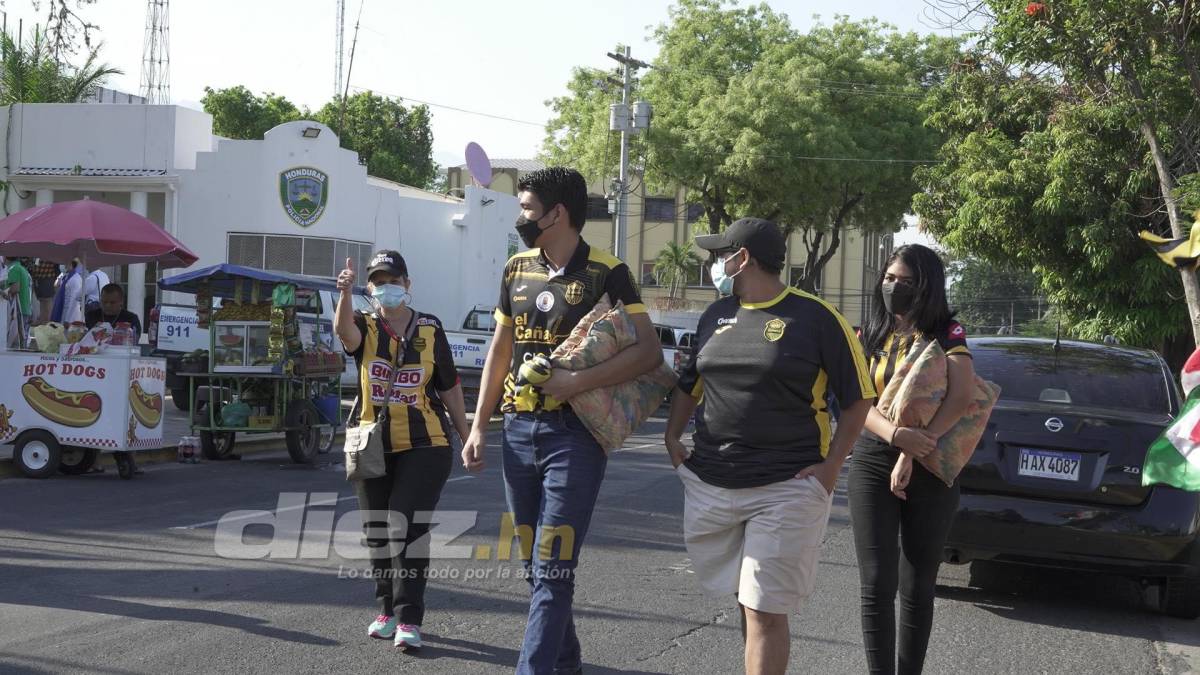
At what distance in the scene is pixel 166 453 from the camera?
45.2 feet

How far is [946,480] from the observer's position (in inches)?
191

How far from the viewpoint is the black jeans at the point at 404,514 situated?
5688 millimetres

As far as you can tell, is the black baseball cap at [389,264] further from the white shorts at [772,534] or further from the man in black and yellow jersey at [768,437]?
the white shorts at [772,534]

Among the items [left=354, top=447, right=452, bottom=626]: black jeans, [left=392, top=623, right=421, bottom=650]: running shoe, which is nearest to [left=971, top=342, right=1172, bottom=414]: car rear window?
[left=354, top=447, right=452, bottom=626]: black jeans

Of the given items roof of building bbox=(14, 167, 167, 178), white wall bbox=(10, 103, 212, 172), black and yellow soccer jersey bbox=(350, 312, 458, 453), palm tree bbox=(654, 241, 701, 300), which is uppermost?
white wall bbox=(10, 103, 212, 172)

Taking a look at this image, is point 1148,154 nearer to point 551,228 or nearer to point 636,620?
point 636,620

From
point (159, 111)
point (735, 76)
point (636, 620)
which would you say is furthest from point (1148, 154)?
point (735, 76)

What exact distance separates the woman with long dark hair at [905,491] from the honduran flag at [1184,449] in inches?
33.5

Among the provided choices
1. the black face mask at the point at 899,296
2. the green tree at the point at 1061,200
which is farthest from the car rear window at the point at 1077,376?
the green tree at the point at 1061,200

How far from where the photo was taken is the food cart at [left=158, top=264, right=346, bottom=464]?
529 inches

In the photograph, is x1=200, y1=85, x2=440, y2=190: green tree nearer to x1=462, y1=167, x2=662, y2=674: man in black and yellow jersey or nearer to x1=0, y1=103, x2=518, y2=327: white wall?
x1=0, y1=103, x2=518, y2=327: white wall

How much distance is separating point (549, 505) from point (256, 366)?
9.84 metres

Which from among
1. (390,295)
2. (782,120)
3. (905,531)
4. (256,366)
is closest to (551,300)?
(390,295)

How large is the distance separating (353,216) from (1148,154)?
52.9 ft
